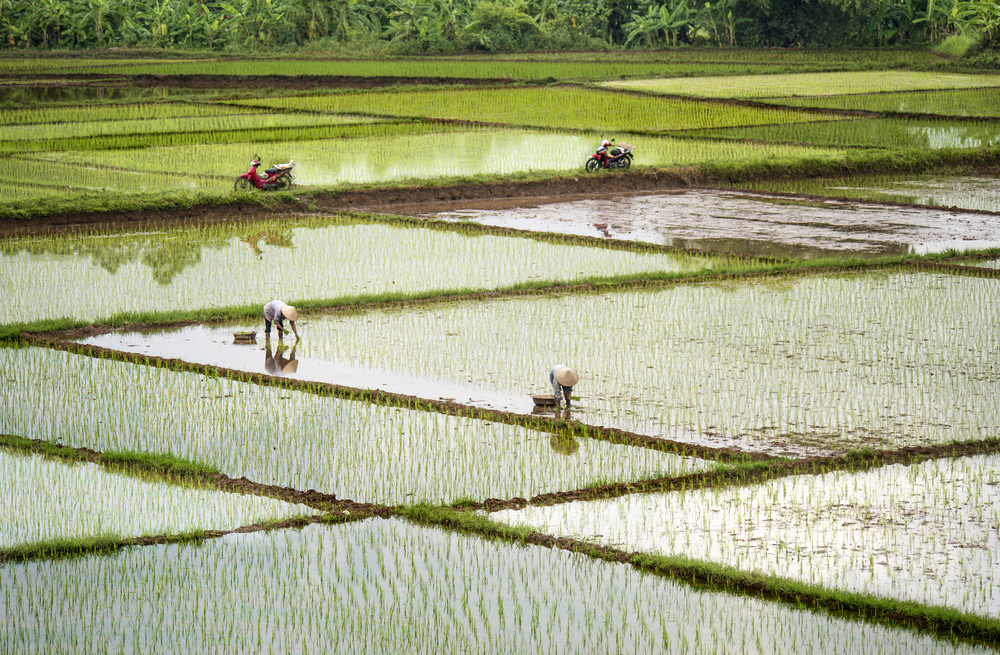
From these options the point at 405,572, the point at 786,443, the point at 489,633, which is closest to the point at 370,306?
the point at 786,443

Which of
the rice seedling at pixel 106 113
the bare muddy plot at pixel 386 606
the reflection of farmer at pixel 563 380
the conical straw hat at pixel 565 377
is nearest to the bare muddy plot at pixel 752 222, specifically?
the reflection of farmer at pixel 563 380

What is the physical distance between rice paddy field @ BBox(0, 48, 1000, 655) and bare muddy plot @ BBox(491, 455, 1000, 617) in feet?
0.05

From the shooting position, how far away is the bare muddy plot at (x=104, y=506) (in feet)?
15.2

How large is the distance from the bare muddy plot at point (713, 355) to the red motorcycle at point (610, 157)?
15.8 feet

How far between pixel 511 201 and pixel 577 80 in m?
11.0

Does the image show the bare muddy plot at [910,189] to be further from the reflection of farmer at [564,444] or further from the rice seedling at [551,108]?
the reflection of farmer at [564,444]

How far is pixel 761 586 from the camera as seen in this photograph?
4094 millimetres

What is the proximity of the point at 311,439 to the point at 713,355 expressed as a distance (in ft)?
8.26

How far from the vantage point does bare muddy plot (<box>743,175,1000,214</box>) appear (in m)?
13.0

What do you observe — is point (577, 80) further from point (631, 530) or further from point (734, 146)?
point (631, 530)

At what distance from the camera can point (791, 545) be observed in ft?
14.6

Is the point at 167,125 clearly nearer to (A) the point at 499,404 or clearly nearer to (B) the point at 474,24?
(A) the point at 499,404

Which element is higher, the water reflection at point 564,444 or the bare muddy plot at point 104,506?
the bare muddy plot at point 104,506

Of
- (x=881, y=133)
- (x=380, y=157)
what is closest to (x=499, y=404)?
(x=380, y=157)
